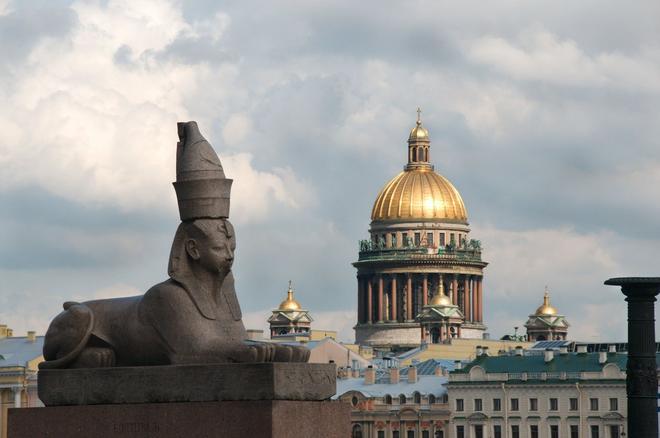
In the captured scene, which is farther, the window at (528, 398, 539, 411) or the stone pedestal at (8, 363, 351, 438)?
the window at (528, 398, 539, 411)

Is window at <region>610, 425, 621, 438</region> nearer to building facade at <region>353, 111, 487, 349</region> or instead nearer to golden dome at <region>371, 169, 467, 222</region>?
building facade at <region>353, 111, 487, 349</region>

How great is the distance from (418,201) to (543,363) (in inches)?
1741

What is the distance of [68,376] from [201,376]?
Result: 47.4 inches

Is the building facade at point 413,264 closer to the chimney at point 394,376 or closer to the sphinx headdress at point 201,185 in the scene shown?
A: the chimney at point 394,376

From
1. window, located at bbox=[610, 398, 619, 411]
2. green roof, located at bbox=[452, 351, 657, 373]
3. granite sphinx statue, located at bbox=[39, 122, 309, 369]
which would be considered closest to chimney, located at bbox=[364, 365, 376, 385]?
green roof, located at bbox=[452, 351, 657, 373]

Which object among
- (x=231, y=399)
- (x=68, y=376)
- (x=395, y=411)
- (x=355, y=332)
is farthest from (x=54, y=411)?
(x=355, y=332)

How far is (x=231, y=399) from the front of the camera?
57.1 feet

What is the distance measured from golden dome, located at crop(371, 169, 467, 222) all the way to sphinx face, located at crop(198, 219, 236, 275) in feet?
438


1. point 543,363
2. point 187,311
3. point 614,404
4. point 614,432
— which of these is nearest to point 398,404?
point 543,363

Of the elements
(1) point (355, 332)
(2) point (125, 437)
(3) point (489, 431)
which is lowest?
(2) point (125, 437)

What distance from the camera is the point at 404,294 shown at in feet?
495

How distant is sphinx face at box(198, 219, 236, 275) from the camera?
18047 mm

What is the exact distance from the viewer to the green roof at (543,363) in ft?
348

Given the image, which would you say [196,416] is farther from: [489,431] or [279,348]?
[489,431]
